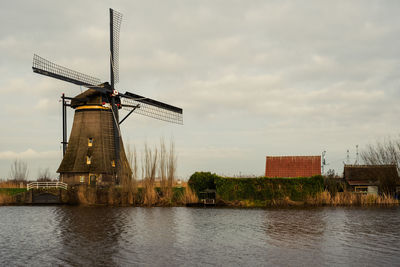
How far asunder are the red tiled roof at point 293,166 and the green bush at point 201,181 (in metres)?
10.7

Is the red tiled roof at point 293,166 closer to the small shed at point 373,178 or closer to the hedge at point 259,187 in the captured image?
the small shed at point 373,178

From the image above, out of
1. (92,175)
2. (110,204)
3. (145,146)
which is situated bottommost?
(110,204)

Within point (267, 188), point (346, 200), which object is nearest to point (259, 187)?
point (267, 188)

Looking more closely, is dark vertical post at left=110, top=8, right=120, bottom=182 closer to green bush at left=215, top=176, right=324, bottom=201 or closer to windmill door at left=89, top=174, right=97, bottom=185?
windmill door at left=89, top=174, right=97, bottom=185

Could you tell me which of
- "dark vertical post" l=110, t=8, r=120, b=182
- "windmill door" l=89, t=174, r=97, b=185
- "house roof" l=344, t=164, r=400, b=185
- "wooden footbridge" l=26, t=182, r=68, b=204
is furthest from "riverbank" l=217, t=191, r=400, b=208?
"wooden footbridge" l=26, t=182, r=68, b=204

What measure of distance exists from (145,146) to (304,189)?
14.0 m

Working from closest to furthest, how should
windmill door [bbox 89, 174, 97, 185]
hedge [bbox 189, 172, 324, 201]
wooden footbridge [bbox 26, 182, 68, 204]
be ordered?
1. hedge [bbox 189, 172, 324, 201]
2. wooden footbridge [bbox 26, 182, 68, 204]
3. windmill door [bbox 89, 174, 97, 185]

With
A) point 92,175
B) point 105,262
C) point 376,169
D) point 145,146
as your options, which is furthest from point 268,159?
point 105,262

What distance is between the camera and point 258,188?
33.8m

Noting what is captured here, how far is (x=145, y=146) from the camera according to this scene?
34125mm

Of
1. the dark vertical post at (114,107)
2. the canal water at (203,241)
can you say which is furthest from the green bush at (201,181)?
the canal water at (203,241)

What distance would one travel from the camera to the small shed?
38309 millimetres

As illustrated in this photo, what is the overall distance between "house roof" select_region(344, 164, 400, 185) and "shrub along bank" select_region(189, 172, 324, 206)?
388 inches

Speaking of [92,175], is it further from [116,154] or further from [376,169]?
[376,169]
